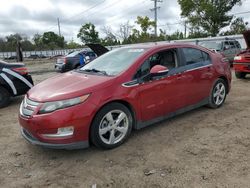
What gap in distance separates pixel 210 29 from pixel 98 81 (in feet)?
111

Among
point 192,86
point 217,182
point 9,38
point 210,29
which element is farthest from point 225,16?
point 9,38

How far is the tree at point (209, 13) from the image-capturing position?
3319 centimetres

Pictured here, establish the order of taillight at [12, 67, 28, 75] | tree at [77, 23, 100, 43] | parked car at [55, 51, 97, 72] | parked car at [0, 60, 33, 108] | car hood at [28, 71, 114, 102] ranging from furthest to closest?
tree at [77, 23, 100, 43], parked car at [55, 51, 97, 72], taillight at [12, 67, 28, 75], parked car at [0, 60, 33, 108], car hood at [28, 71, 114, 102]

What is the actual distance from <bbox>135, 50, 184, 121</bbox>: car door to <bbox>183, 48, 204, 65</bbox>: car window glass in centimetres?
45

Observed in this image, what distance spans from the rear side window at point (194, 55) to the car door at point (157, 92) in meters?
0.46

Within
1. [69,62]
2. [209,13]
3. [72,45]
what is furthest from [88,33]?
[69,62]

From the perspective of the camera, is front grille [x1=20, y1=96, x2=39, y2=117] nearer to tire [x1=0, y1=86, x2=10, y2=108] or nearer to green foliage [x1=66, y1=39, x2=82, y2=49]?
tire [x1=0, y1=86, x2=10, y2=108]

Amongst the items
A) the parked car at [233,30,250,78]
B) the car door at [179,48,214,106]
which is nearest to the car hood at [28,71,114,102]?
the car door at [179,48,214,106]

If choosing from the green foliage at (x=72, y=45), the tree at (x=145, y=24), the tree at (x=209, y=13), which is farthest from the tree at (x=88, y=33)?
the tree at (x=209, y=13)

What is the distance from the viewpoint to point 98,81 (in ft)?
12.8

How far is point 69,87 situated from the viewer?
12.6 feet

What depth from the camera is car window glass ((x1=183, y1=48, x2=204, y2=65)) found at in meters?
5.01

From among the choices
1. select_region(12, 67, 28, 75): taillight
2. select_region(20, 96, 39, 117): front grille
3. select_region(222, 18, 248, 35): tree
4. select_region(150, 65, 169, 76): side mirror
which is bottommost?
select_region(20, 96, 39, 117): front grille

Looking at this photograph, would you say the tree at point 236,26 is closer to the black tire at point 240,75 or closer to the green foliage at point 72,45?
the black tire at point 240,75
